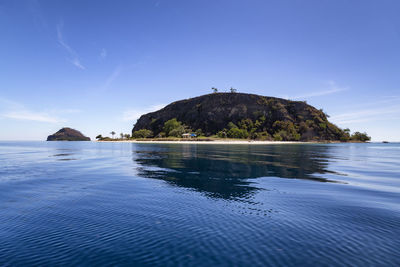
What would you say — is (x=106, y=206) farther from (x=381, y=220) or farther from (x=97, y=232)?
(x=381, y=220)

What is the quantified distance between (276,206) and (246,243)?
6.46m

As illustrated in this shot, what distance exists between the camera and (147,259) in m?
8.21

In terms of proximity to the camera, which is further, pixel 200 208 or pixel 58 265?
pixel 200 208

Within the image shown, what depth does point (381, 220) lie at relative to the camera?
12.5 meters

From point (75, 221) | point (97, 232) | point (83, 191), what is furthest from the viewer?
point (83, 191)

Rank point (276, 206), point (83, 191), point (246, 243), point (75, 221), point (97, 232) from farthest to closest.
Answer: point (83, 191)
point (276, 206)
point (75, 221)
point (97, 232)
point (246, 243)

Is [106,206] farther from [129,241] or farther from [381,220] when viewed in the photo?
[381,220]

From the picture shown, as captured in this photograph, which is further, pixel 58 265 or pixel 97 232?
pixel 97 232

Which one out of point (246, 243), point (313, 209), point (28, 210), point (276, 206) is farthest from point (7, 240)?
point (313, 209)

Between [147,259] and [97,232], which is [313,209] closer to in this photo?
[147,259]

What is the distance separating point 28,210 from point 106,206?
16.0ft

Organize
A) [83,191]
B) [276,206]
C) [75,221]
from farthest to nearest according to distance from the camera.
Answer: [83,191], [276,206], [75,221]

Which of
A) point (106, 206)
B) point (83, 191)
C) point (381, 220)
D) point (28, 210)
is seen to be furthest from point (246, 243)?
point (83, 191)

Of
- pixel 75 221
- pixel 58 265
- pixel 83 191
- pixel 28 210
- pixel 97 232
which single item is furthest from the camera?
pixel 83 191
